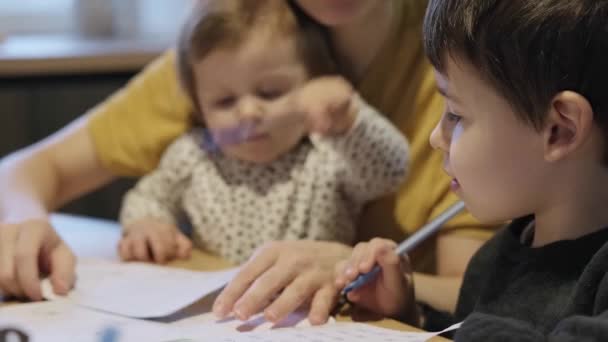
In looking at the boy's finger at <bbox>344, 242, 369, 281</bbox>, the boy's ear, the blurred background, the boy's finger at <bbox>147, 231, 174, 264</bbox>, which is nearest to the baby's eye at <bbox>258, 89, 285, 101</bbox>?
the boy's finger at <bbox>147, 231, 174, 264</bbox>

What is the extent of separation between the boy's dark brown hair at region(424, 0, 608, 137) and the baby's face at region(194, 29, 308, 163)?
40 cm

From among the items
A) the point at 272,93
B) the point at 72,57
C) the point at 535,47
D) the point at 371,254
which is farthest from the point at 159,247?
the point at 72,57

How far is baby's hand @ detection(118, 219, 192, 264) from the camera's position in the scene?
3.45ft

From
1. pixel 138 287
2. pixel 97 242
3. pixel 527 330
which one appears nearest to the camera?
pixel 527 330

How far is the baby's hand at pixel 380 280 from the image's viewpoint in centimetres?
81

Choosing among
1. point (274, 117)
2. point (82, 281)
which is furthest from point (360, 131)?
point (82, 281)

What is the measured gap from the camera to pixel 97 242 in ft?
3.82

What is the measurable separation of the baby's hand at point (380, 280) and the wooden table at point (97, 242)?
241 mm

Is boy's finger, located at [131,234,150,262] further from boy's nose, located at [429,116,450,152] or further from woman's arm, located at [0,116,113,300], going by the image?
boy's nose, located at [429,116,450,152]

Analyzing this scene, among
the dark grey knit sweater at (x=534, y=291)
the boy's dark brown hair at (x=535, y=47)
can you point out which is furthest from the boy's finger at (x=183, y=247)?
the boy's dark brown hair at (x=535, y=47)

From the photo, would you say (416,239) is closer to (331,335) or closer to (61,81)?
(331,335)

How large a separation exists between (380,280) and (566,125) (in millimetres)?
237

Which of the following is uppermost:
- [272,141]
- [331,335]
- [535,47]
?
[535,47]

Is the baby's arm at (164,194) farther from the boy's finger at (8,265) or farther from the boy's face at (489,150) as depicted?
the boy's face at (489,150)
